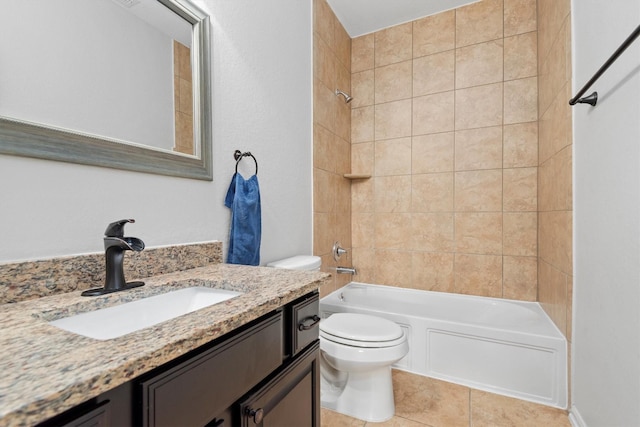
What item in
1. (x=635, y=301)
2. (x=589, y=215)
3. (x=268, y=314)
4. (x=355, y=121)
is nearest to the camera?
(x=268, y=314)

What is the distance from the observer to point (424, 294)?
2.51 m

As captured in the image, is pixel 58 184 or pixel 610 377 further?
pixel 610 377

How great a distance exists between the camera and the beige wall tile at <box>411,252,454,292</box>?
247 centimetres

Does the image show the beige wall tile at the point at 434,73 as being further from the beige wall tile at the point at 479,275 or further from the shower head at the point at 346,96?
the beige wall tile at the point at 479,275

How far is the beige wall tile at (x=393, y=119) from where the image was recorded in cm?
262

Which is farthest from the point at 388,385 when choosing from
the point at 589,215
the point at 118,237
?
the point at 118,237

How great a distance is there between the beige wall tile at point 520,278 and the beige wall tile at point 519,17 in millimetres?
1710

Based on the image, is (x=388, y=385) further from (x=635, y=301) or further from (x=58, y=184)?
(x=58, y=184)

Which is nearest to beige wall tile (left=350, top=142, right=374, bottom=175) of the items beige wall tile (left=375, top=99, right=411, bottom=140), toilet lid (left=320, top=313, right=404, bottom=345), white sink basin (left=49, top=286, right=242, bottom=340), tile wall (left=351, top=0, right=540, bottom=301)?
tile wall (left=351, top=0, right=540, bottom=301)

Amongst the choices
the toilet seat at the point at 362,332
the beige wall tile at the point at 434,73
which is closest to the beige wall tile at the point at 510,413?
the toilet seat at the point at 362,332

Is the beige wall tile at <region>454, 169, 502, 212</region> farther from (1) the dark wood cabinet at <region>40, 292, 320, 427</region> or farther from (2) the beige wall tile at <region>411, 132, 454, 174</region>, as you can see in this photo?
(1) the dark wood cabinet at <region>40, 292, 320, 427</region>

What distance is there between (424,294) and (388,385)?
3.58 ft

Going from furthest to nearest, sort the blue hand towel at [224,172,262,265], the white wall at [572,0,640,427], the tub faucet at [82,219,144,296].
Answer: the blue hand towel at [224,172,262,265] → the white wall at [572,0,640,427] → the tub faucet at [82,219,144,296]

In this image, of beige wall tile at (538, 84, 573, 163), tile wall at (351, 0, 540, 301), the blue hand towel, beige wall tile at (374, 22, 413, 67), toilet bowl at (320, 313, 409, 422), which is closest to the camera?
the blue hand towel
